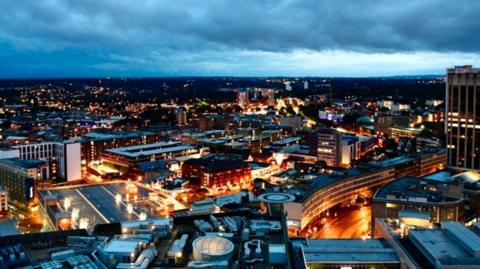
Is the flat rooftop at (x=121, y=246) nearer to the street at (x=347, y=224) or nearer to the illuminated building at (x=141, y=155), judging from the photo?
the street at (x=347, y=224)

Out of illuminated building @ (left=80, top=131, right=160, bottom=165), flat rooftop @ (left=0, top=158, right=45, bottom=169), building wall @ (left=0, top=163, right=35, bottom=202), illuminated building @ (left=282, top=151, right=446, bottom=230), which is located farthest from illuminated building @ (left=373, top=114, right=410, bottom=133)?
building wall @ (left=0, top=163, right=35, bottom=202)

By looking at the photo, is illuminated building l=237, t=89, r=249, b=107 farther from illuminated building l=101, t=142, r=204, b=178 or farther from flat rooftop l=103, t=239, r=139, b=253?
flat rooftop l=103, t=239, r=139, b=253

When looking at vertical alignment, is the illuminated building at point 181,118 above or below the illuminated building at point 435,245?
above

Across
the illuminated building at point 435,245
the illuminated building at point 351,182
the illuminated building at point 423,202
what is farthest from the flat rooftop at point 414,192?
the illuminated building at point 435,245

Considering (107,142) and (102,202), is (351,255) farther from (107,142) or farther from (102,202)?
(107,142)

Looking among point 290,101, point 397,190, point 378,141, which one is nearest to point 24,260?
point 397,190
